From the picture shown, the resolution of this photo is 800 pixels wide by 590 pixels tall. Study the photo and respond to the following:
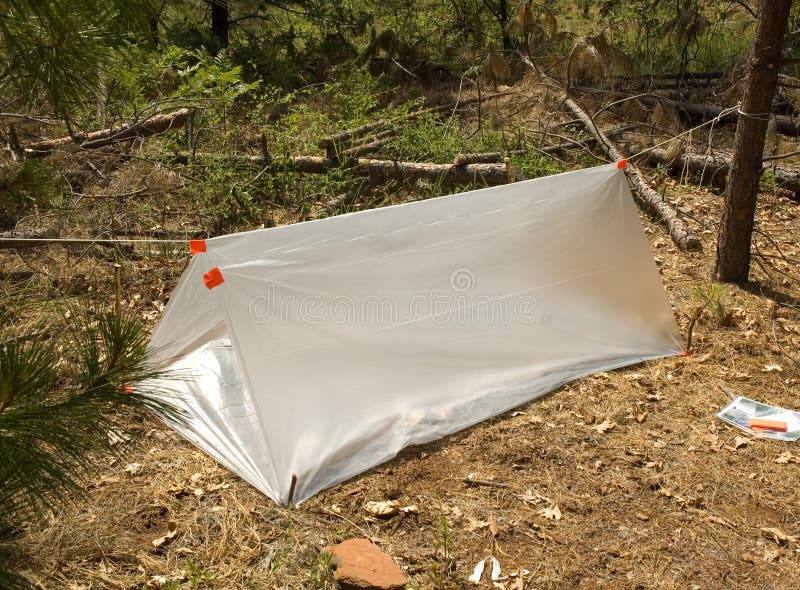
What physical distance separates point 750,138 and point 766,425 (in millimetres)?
2151

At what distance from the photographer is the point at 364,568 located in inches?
110

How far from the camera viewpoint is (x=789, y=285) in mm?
5500

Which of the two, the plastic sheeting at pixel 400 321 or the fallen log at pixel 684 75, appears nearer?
the plastic sheeting at pixel 400 321

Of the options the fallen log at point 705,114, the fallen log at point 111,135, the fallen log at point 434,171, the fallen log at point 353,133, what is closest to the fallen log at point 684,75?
the fallen log at point 705,114

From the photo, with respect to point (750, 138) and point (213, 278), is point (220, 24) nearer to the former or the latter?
point (750, 138)

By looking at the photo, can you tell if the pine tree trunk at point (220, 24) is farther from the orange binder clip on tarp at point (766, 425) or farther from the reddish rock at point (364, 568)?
the reddish rock at point (364, 568)

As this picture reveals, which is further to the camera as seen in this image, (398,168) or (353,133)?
(353,133)

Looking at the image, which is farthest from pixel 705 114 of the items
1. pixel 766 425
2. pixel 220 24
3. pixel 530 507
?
pixel 530 507

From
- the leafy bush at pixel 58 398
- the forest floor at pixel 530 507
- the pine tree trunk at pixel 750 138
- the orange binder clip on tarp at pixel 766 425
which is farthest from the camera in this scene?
the pine tree trunk at pixel 750 138

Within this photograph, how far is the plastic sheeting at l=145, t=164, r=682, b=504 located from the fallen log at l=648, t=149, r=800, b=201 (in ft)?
8.76

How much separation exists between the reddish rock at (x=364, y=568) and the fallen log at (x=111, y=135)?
4.13 meters

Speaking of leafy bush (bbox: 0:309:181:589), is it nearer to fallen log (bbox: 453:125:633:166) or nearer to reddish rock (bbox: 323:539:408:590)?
reddish rock (bbox: 323:539:408:590)

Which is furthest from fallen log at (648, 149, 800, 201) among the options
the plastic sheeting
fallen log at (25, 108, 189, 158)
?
fallen log at (25, 108, 189, 158)

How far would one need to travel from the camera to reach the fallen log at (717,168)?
271 inches
